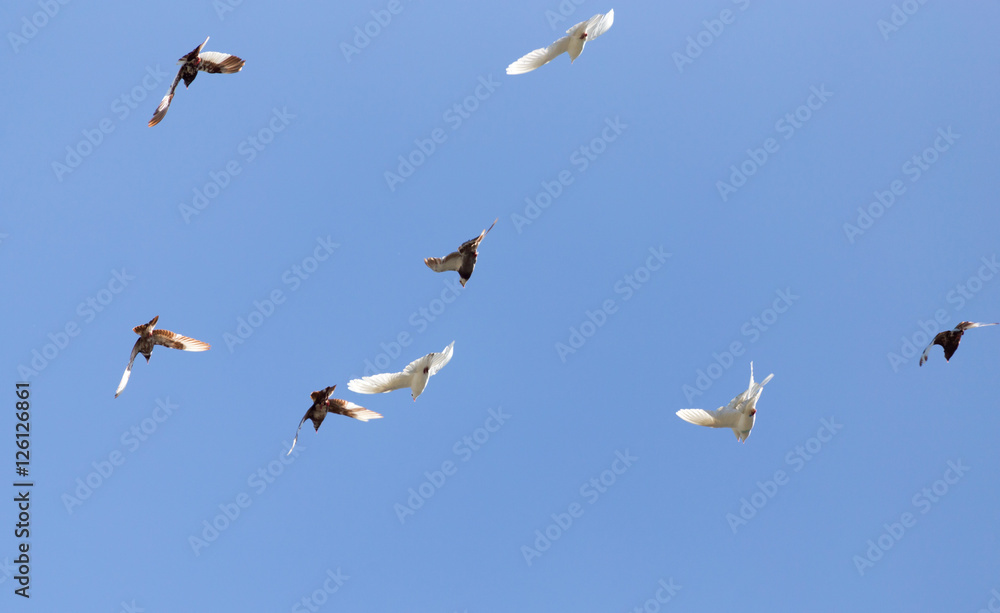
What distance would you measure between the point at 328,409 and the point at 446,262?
3.74m

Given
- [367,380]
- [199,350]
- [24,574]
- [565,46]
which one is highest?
[565,46]

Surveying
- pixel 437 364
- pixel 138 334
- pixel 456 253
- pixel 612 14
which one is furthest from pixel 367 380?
pixel 612 14

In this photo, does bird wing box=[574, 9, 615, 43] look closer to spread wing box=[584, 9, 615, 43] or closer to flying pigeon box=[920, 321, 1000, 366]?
spread wing box=[584, 9, 615, 43]

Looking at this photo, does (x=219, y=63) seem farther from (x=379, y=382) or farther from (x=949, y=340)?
(x=949, y=340)

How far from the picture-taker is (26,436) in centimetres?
2072

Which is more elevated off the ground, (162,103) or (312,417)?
(162,103)

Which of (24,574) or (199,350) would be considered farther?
(24,574)

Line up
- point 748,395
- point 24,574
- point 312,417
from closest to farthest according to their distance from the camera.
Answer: point 748,395
point 312,417
point 24,574

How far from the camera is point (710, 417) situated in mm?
17906

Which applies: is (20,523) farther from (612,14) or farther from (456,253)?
(612,14)

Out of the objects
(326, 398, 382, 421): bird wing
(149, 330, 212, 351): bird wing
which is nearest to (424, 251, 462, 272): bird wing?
(326, 398, 382, 421): bird wing

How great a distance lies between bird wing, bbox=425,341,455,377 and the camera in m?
17.8

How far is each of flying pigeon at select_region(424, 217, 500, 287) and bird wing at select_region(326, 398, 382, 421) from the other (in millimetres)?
3161

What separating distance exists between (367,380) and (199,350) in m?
3.61
